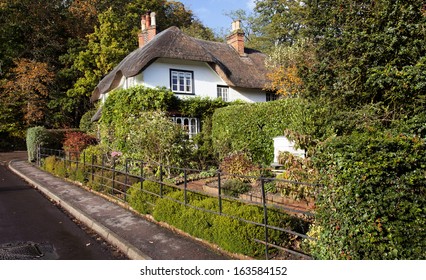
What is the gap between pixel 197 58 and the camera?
18969 millimetres

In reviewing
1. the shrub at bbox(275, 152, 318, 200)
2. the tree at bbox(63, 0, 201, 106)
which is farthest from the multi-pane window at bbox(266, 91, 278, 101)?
the tree at bbox(63, 0, 201, 106)

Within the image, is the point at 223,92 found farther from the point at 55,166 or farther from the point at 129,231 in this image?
the point at 129,231

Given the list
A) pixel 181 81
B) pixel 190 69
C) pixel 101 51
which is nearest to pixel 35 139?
pixel 181 81

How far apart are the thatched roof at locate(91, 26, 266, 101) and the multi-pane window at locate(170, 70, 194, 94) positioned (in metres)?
0.96

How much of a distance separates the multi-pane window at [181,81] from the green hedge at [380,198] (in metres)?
15.8

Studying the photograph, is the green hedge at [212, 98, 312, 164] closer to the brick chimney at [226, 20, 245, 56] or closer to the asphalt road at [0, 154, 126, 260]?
the asphalt road at [0, 154, 126, 260]

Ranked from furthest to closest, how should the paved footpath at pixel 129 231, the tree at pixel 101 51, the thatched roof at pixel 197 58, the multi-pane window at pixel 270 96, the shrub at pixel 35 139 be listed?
the tree at pixel 101 51, the multi-pane window at pixel 270 96, the shrub at pixel 35 139, the thatched roof at pixel 197 58, the paved footpath at pixel 129 231

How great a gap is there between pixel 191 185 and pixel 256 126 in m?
4.44

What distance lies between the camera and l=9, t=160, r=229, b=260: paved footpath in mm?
5395

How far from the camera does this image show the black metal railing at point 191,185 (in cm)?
484

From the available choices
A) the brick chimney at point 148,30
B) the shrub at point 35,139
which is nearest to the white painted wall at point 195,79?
the brick chimney at point 148,30

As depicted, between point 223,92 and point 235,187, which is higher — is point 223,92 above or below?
above

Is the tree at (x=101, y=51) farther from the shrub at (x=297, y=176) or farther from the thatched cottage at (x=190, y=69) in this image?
the shrub at (x=297, y=176)

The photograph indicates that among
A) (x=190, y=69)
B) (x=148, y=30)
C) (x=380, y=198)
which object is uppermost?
(x=148, y=30)
